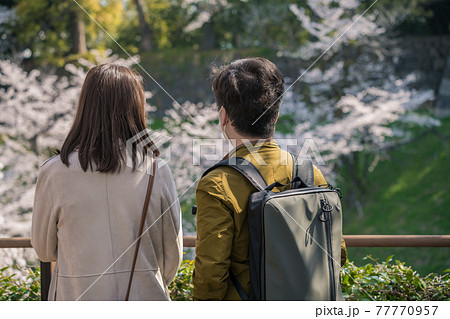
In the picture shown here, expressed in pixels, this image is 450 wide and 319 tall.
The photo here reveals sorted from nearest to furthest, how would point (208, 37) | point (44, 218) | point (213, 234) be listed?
1. point (213, 234)
2. point (44, 218)
3. point (208, 37)

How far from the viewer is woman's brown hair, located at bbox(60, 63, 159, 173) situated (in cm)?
114

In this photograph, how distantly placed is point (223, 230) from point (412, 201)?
253 inches

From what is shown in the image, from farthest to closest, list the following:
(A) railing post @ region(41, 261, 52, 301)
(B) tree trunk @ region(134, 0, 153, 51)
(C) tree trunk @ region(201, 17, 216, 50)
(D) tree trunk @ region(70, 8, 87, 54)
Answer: (C) tree trunk @ region(201, 17, 216, 50) → (B) tree trunk @ region(134, 0, 153, 51) → (D) tree trunk @ region(70, 8, 87, 54) → (A) railing post @ region(41, 261, 52, 301)

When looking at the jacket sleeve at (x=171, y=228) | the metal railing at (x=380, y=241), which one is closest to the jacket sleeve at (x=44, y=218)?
the jacket sleeve at (x=171, y=228)

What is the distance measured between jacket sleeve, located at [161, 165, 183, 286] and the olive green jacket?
0.14 m

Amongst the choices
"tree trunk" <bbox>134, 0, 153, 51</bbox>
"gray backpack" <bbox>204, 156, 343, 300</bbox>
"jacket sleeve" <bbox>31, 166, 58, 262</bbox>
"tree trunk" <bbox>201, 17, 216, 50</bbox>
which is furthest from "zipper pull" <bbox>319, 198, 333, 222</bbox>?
"tree trunk" <bbox>134, 0, 153, 51</bbox>

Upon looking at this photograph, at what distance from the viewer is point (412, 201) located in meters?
6.75

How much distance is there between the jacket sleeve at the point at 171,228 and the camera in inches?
47.6

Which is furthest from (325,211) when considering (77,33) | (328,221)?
(77,33)

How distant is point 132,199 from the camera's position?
1172 millimetres

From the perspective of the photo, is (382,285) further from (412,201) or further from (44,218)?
(412,201)

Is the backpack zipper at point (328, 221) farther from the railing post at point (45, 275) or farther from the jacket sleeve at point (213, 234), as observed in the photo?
the railing post at point (45, 275)

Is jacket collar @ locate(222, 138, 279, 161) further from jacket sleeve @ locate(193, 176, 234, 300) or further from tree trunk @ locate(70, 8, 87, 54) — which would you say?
tree trunk @ locate(70, 8, 87, 54)

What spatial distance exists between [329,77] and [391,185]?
2066mm
